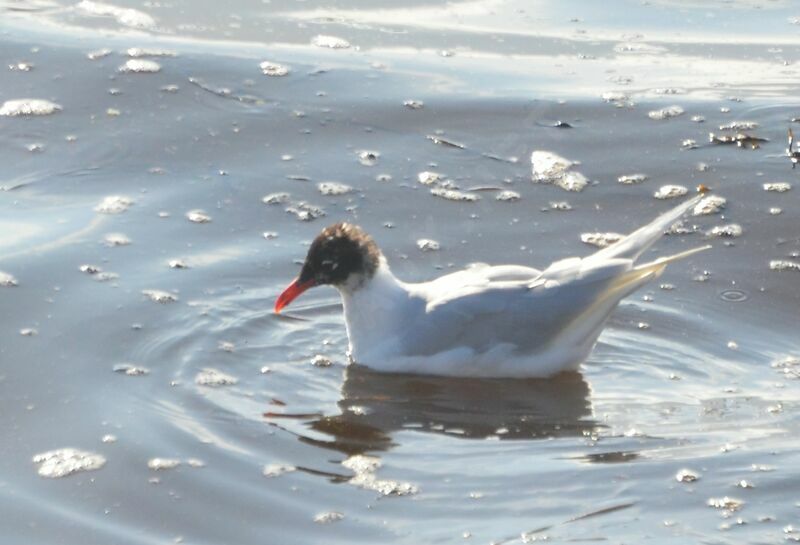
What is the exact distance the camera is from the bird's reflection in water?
7059mm

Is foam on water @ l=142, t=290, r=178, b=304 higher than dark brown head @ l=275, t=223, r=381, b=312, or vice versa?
dark brown head @ l=275, t=223, r=381, b=312

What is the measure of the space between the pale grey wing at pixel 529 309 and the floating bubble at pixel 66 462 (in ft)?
6.23

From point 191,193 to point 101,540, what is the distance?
3.76m

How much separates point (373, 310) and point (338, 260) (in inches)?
12.7

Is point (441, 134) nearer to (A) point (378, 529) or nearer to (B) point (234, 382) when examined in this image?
(B) point (234, 382)

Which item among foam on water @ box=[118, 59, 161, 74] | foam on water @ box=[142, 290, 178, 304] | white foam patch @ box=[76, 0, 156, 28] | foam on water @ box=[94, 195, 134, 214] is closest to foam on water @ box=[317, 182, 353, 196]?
foam on water @ box=[94, 195, 134, 214]

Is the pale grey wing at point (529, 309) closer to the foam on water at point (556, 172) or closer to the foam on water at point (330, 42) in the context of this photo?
the foam on water at point (556, 172)

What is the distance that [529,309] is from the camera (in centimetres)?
780

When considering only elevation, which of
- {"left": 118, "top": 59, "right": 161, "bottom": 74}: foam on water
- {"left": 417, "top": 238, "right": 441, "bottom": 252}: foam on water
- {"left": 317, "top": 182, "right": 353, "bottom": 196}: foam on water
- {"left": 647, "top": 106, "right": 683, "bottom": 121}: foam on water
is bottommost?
{"left": 417, "top": 238, "right": 441, "bottom": 252}: foam on water

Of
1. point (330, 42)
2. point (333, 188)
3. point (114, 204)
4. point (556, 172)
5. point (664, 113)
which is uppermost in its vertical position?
point (330, 42)

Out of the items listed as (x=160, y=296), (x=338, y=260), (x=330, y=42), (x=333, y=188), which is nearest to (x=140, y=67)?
(x=330, y=42)

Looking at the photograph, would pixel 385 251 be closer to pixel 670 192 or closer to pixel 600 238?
pixel 600 238

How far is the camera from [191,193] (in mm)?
9383

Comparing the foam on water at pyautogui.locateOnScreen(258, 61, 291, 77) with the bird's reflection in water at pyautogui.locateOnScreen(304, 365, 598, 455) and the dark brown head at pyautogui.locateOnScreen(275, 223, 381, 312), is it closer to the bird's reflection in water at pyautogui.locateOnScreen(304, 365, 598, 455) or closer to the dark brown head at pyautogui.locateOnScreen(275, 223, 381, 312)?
the dark brown head at pyautogui.locateOnScreen(275, 223, 381, 312)
